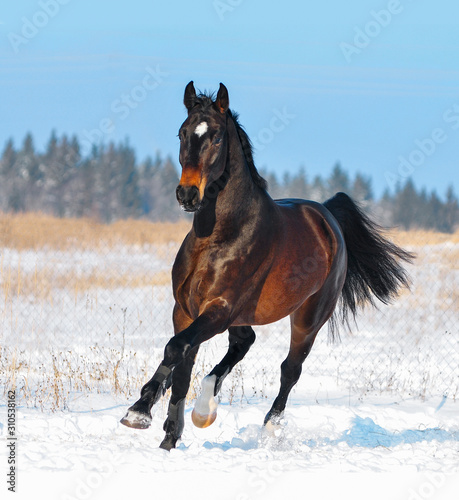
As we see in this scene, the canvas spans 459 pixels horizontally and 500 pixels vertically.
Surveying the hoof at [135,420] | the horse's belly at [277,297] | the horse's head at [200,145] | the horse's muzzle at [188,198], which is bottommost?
the hoof at [135,420]

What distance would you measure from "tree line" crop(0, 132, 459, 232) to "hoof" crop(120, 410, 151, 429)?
22.7 m

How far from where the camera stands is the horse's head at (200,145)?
352 centimetres

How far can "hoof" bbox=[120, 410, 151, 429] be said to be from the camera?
352cm

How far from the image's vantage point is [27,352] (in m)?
8.21

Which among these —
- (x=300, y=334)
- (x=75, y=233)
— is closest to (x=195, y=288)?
(x=300, y=334)

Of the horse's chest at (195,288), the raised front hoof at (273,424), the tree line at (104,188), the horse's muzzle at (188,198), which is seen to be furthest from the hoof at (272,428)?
the tree line at (104,188)

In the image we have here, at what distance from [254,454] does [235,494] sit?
0.73 m

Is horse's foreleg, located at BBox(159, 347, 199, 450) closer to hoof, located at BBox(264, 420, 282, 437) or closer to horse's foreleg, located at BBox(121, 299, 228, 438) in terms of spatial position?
horse's foreleg, located at BBox(121, 299, 228, 438)

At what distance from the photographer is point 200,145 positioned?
371 centimetres

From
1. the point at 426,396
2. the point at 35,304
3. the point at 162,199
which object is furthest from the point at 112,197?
the point at 426,396

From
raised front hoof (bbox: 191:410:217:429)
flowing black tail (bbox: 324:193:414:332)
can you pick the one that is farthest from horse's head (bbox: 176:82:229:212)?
flowing black tail (bbox: 324:193:414:332)

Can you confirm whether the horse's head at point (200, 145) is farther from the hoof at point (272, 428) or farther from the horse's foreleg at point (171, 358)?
the hoof at point (272, 428)

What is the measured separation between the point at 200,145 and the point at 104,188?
31.7m

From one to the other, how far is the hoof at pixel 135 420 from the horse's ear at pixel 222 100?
1.89 meters
